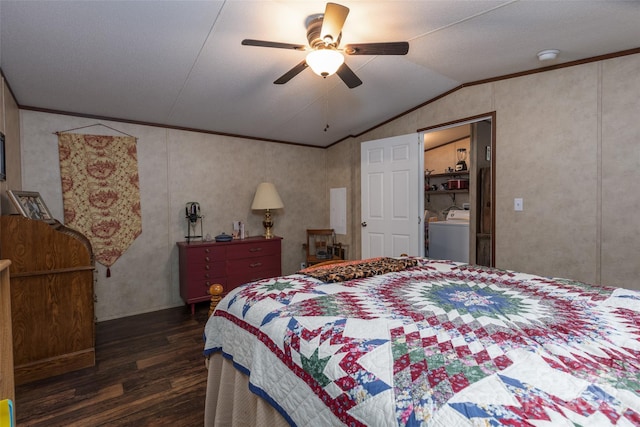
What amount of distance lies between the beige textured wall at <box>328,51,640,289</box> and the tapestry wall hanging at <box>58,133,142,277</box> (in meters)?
3.61

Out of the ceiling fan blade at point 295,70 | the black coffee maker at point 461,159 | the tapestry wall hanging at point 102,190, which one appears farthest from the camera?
the black coffee maker at point 461,159

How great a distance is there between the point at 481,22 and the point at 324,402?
236cm

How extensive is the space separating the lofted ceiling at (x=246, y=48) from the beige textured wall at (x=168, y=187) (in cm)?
27

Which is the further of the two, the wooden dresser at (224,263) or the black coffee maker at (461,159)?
the black coffee maker at (461,159)

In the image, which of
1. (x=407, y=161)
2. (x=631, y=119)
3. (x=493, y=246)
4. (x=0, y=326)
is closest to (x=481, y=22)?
(x=631, y=119)

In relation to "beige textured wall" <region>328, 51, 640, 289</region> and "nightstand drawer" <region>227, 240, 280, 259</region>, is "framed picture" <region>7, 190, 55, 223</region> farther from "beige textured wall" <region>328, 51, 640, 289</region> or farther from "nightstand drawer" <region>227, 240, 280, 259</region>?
Answer: "beige textured wall" <region>328, 51, 640, 289</region>

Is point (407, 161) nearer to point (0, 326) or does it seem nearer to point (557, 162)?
point (557, 162)

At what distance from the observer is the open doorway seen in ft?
13.4

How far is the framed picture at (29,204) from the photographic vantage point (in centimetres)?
226

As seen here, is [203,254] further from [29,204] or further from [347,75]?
[347,75]

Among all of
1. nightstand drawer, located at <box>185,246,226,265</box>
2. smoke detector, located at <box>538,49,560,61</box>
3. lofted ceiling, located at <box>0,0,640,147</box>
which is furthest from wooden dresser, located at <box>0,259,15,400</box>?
smoke detector, located at <box>538,49,560,61</box>

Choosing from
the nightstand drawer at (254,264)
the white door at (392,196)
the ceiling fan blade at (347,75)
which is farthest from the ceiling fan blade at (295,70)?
the nightstand drawer at (254,264)

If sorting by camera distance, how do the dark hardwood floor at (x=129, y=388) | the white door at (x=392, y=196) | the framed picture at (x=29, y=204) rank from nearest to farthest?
the dark hardwood floor at (x=129, y=388), the framed picture at (x=29, y=204), the white door at (x=392, y=196)

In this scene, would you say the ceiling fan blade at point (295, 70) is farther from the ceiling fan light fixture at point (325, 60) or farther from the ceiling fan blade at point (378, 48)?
the ceiling fan blade at point (378, 48)
